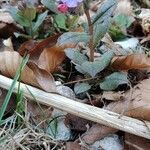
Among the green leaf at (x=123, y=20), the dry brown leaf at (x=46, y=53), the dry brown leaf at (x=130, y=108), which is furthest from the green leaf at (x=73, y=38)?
the green leaf at (x=123, y=20)

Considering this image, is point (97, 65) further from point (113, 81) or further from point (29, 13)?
point (29, 13)

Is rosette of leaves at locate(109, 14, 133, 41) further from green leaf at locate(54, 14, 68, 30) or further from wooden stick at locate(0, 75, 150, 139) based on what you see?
wooden stick at locate(0, 75, 150, 139)

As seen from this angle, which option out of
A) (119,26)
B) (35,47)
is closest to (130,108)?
(35,47)

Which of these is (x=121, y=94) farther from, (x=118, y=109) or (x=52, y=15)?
(x=52, y=15)

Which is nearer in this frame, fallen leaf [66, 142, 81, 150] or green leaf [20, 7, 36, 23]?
fallen leaf [66, 142, 81, 150]

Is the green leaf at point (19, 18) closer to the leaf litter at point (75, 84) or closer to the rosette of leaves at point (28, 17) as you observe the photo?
the rosette of leaves at point (28, 17)

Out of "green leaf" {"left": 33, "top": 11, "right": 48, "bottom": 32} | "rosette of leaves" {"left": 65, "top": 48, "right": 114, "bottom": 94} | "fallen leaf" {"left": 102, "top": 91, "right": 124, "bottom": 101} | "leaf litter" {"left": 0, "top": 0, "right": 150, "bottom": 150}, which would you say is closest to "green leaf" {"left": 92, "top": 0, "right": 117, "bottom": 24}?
"leaf litter" {"left": 0, "top": 0, "right": 150, "bottom": 150}
